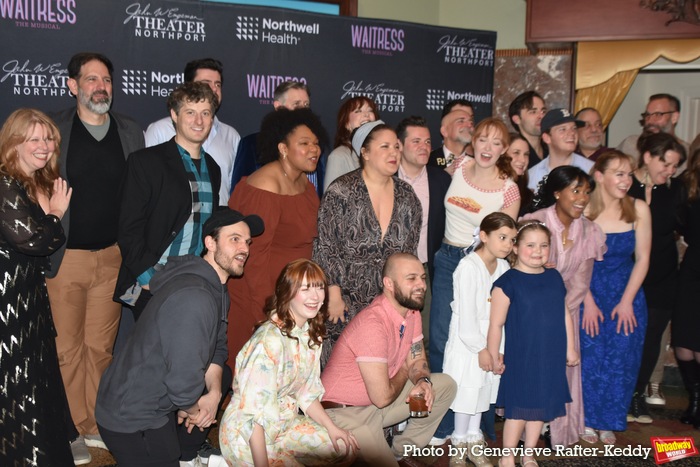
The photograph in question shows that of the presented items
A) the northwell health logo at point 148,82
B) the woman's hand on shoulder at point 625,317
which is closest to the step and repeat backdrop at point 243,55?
the northwell health logo at point 148,82

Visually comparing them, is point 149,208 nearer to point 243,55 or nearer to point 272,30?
point 243,55

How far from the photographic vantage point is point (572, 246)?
420cm

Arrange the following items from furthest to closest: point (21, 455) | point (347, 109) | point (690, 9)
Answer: point (690, 9)
point (347, 109)
point (21, 455)

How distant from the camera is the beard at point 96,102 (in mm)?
3986

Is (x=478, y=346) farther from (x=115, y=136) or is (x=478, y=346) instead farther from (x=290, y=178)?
(x=115, y=136)

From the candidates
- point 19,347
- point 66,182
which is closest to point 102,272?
point 66,182

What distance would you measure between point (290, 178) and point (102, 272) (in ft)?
3.65

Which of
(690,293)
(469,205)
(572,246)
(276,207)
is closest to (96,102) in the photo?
(276,207)

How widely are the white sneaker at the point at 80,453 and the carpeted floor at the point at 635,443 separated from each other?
0.04 meters

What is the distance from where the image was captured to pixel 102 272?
4039mm

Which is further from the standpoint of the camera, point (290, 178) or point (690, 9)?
point (690, 9)

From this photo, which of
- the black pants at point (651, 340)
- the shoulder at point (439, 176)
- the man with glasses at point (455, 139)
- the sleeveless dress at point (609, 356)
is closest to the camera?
the sleeveless dress at point (609, 356)

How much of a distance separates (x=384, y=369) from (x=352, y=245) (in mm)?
767

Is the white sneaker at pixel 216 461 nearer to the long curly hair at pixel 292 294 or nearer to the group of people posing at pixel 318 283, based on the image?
the group of people posing at pixel 318 283
